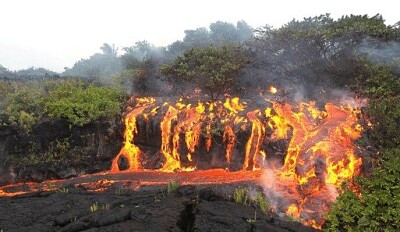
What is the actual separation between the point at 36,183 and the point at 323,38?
46.5 ft

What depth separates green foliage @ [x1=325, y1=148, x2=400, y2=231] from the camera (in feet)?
29.9

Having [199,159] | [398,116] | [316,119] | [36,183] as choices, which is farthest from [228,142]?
[36,183]

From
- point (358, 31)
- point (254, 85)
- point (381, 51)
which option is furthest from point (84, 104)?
point (381, 51)

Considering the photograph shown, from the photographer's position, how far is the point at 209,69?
16.7 meters

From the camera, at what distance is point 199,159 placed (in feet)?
49.7

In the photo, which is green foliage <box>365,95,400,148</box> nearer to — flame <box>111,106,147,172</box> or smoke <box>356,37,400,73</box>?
smoke <box>356,37,400,73</box>

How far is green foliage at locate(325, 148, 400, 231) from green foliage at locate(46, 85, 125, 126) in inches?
427

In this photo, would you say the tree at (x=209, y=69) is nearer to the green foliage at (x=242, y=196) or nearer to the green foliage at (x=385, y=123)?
the green foliage at (x=385, y=123)

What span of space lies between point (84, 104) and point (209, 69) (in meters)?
6.02

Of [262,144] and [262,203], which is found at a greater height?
[262,144]

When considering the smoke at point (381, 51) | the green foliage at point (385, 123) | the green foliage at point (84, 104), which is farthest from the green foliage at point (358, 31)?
the green foliage at point (84, 104)

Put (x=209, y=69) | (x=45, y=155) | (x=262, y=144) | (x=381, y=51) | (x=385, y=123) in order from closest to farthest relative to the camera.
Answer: (x=385, y=123) → (x=262, y=144) → (x=45, y=155) → (x=209, y=69) → (x=381, y=51)

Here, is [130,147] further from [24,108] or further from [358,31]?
[358,31]

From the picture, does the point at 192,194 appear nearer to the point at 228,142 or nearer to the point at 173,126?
the point at 228,142
